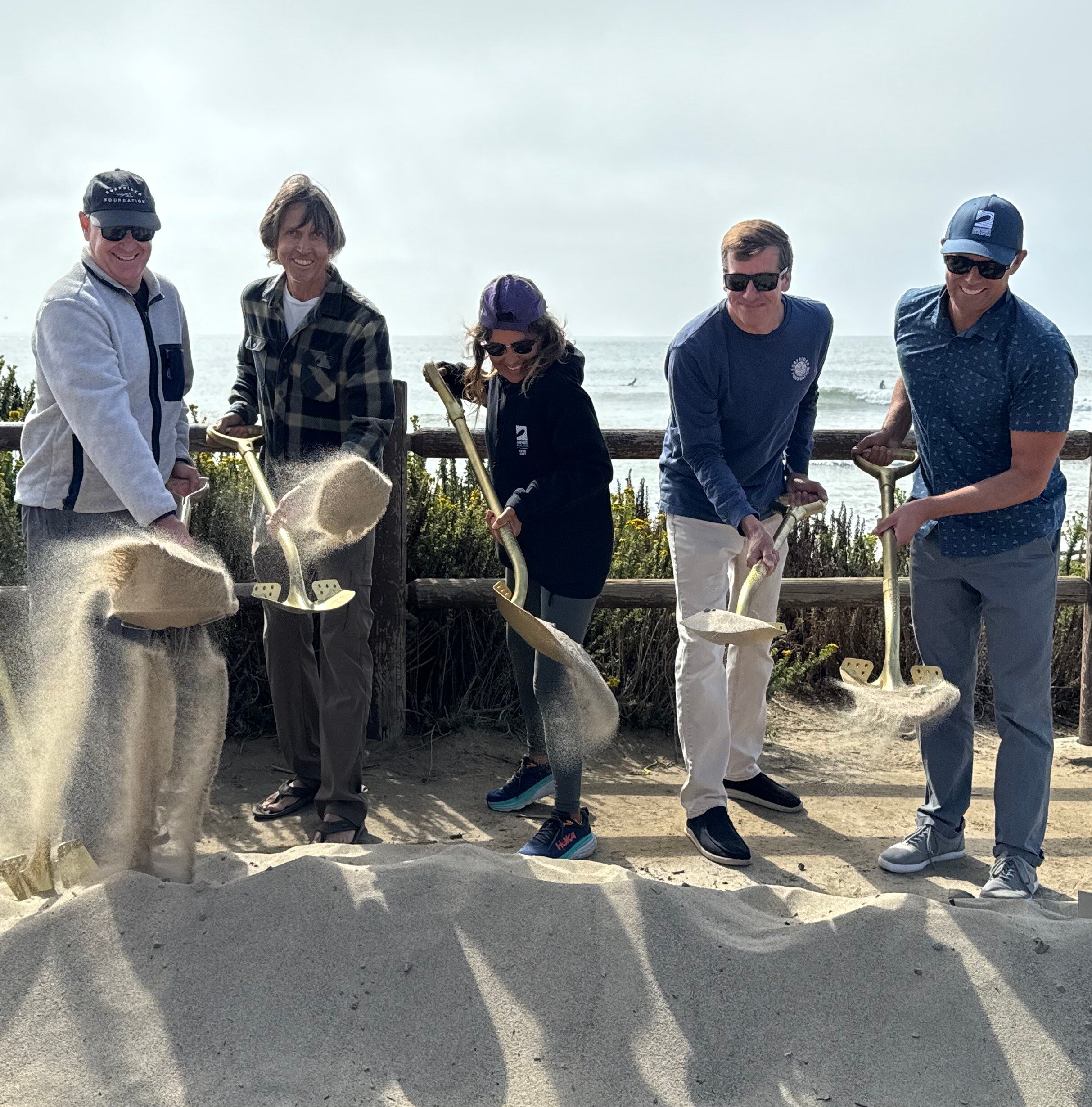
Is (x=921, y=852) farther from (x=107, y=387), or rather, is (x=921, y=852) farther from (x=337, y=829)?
(x=107, y=387)

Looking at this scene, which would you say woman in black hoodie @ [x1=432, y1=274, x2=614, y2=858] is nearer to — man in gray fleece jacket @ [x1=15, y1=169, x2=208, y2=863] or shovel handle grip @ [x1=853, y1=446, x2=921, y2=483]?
shovel handle grip @ [x1=853, y1=446, x2=921, y2=483]

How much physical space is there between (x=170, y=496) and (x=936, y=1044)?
211 cm

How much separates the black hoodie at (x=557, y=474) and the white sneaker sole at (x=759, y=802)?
1037 millimetres

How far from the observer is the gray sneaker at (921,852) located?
11.3 ft

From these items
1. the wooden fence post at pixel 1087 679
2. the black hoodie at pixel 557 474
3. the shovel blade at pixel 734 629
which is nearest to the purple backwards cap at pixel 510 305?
the black hoodie at pixel 557 474

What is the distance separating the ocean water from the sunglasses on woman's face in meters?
8.70

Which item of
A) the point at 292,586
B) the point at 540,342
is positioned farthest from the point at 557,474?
the point at 292,586

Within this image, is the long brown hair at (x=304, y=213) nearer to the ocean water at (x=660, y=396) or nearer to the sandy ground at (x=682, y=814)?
the sandy ground at (x=682, y=814)

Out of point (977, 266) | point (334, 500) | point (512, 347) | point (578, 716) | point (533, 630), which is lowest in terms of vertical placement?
point (578, 716)

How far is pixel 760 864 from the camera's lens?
351 centimetres

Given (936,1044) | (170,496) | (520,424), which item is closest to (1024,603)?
(936,1044)

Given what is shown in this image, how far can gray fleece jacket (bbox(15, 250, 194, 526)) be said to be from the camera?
2.79 meters

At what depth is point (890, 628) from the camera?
3160 millimetres

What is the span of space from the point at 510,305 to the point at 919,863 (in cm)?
204
